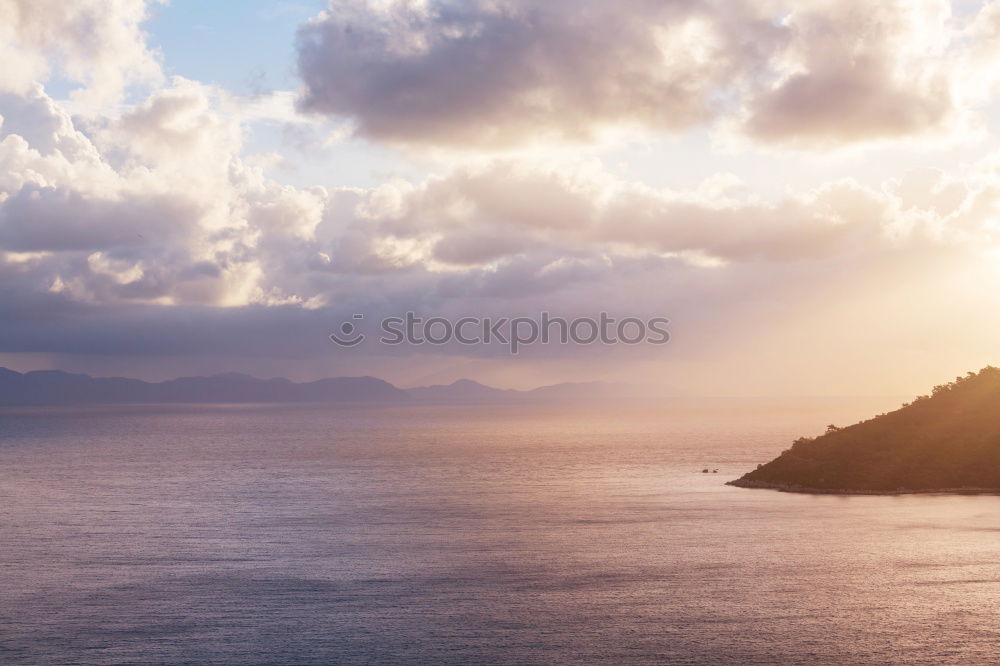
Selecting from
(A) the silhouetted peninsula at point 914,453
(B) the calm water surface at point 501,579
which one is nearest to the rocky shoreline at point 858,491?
(A) the silhouetted peninsula at point 914,453

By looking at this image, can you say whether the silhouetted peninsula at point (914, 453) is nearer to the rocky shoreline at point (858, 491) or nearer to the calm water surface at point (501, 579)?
the rocky shoreline at point (858, 491)

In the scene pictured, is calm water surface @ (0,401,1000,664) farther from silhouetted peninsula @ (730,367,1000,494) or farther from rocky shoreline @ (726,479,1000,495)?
silhouetted peninsula @ (730,367,1000,494)

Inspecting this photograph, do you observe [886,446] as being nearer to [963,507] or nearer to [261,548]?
[963,507]

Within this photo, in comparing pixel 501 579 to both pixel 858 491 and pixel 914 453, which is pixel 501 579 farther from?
pixel 914 453

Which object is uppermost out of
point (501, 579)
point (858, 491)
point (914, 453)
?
point (914, 453)

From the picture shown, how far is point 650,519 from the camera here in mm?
110312

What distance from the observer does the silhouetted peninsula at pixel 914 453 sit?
13288 centimetres

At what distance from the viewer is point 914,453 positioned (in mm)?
138750

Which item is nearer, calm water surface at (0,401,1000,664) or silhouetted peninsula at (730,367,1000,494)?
calm water surface at (0,401,1000,664)

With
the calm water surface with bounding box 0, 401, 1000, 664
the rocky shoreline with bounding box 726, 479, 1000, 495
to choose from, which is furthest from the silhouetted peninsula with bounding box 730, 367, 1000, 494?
the calm water surface with bounding box 0, 401, 1000, 664

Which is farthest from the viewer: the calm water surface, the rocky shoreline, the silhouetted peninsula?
the silhouetted peninsula

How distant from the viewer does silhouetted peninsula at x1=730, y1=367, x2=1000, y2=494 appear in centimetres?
13288

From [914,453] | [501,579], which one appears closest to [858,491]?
[914,453]

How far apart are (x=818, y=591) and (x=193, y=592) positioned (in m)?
47.8
